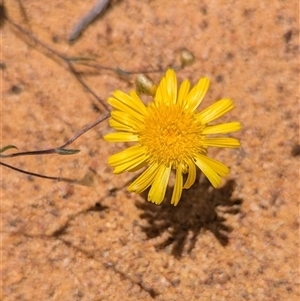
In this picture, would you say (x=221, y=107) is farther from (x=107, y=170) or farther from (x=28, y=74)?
(x=28, y=74)

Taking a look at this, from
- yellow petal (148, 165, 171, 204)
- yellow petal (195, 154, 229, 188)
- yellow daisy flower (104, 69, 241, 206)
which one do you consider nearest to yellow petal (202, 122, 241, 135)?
yellow daisy flower (104, 69, 241, 206)

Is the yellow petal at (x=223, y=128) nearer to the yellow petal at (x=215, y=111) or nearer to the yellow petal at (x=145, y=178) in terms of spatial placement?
the yellow petal at (x=215, y=111)

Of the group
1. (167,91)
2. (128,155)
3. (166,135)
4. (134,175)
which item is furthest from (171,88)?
(134,175)

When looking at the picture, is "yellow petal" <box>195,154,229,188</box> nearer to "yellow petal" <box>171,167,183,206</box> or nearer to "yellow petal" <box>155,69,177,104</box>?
"yellow petal" <box>171,167,183,206</box>

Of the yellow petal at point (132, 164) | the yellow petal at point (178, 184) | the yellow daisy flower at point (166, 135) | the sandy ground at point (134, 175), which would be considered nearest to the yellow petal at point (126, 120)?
the yellow daisy flower at point (166, 135)

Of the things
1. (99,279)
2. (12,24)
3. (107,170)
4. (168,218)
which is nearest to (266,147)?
(168,218)

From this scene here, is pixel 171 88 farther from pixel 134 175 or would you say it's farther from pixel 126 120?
pixel 134 175
